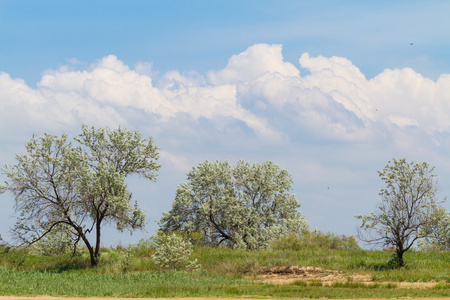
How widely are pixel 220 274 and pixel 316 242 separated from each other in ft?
35.9

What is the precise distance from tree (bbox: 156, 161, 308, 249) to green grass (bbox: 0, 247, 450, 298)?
34.2ft

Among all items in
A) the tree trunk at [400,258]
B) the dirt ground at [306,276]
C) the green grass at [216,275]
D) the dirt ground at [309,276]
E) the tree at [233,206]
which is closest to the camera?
the green grass at [216,275]

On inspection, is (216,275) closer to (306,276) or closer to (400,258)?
(306,276)

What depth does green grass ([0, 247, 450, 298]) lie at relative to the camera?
22625 mm

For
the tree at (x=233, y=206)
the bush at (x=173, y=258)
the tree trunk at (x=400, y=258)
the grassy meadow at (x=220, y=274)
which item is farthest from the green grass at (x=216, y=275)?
the tree at (x=233, y=206)

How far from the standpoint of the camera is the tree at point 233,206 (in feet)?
159

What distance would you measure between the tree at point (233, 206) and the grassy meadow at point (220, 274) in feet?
31.3

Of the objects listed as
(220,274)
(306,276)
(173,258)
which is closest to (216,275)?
(220,274)

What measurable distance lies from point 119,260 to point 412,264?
61.8 ft

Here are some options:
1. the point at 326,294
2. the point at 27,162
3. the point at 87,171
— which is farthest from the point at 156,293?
the point at 27,162

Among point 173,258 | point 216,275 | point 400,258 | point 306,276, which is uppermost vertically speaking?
point 173,258

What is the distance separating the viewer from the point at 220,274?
31.1 meters

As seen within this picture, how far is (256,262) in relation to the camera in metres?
32.1

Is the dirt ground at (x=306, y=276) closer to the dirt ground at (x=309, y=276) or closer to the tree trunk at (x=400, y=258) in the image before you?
the dirt ground at (x=309, y=276)
